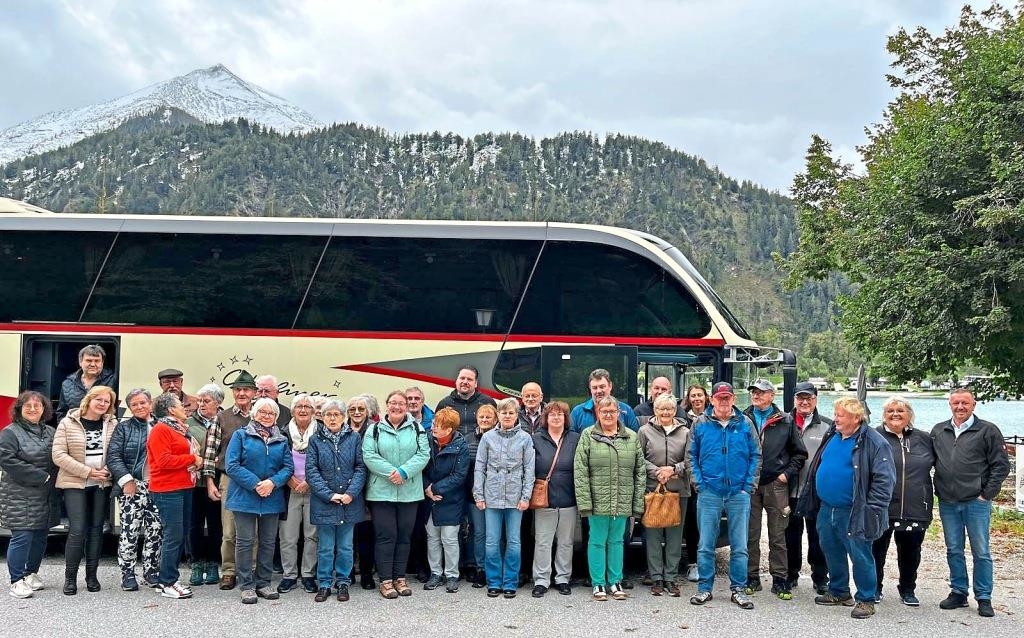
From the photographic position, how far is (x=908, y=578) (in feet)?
21.0

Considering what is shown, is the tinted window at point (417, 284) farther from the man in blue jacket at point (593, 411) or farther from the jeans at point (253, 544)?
the jeans at point (253, 544)

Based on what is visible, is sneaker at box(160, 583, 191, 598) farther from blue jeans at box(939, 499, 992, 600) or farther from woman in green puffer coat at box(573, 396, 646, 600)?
blue jeans at box(939, 499, 992, 600)

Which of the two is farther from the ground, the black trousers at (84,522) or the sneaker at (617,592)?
the black trousers at (84,522)

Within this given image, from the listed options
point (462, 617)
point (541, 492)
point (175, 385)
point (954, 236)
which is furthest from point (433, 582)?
point (954, 236)

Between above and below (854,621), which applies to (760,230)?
above

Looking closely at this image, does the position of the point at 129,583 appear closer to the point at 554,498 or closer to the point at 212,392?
the point at 212,392

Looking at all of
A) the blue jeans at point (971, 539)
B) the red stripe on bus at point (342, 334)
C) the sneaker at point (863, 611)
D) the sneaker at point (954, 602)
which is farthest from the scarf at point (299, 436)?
the sneaker at point (954, 602)

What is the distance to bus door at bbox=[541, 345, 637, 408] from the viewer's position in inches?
303

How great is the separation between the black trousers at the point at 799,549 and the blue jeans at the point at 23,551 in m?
5.95

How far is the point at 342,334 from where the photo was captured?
7.89 metres

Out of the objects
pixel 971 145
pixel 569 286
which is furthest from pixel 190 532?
pixel 971 145

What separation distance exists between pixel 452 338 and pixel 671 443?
92.9 inches

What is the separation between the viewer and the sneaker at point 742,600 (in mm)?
6223

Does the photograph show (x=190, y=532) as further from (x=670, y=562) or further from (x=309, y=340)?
(x=670, y=562)
